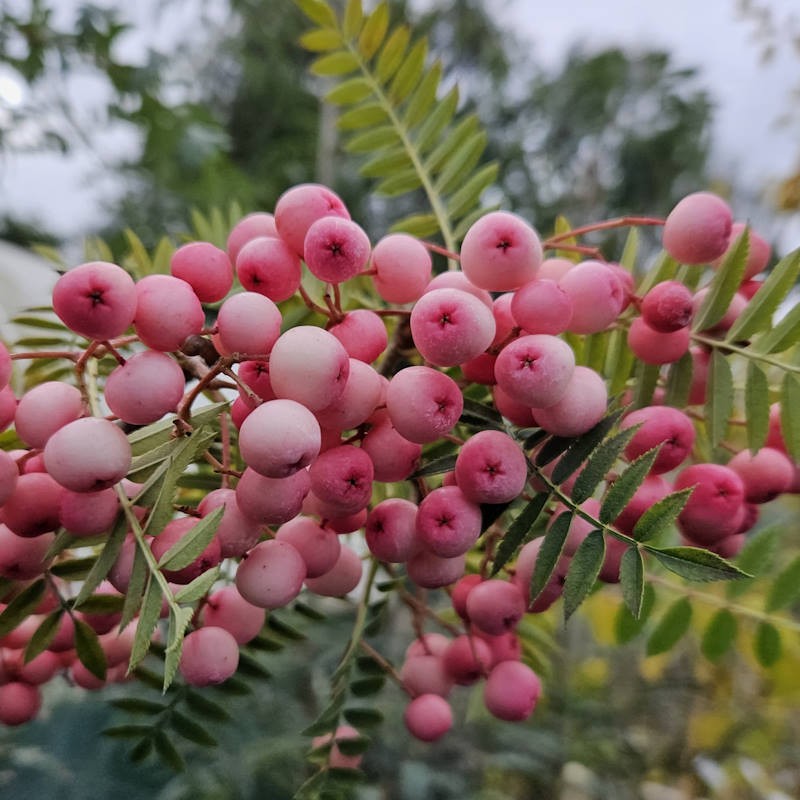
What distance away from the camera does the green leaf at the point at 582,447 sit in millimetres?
232

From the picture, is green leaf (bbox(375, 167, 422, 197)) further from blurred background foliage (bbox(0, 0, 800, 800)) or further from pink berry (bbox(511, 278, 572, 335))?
pink berry (bbox(511, 278, 572, 335))

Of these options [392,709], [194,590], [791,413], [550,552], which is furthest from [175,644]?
[392,709]

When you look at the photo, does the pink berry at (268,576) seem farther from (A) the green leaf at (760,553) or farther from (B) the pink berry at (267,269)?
A: (A) the green leaf at (760,553)

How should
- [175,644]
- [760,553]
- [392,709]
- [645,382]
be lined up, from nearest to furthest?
[175,644]
[645,382]
[760,553]
[392,709]

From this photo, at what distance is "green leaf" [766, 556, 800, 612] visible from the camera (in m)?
0.35

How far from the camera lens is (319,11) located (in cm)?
41

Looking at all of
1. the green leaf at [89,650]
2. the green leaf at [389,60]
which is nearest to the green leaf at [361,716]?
the green leaf at [89,650]

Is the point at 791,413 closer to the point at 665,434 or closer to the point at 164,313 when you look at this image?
the point at 665,434

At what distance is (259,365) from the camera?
223mm

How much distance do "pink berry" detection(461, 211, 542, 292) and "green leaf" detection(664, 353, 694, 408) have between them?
0.08 meters

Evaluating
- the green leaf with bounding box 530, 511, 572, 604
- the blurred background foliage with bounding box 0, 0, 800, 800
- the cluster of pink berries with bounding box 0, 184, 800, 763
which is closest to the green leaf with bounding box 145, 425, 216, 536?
the cluster of pink berries with bounding box 0, 184, 800, 763

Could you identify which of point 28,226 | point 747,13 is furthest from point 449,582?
point 28,226

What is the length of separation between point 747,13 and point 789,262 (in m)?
1.17

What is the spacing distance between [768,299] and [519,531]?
125 millimetres
